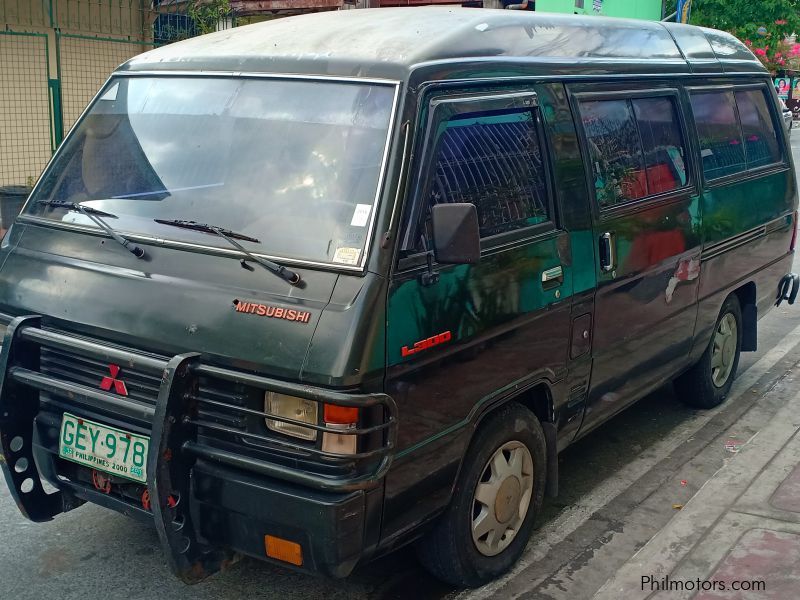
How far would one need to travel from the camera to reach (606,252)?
450 cm

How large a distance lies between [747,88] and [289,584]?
483 cm

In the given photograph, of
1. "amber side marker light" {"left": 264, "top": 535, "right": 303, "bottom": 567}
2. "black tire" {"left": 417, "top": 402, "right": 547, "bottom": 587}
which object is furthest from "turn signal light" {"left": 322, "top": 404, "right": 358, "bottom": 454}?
"black tire" {"left": 417, "top": 402, "right": 547, "bottom": 587}

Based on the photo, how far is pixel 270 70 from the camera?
3.74 metres

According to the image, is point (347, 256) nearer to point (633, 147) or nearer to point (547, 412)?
point (547, 412)

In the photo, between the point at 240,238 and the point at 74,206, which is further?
the point at 74,206

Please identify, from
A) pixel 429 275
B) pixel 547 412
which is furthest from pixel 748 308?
pixel 429 275

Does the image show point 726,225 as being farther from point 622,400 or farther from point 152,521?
point 152,521

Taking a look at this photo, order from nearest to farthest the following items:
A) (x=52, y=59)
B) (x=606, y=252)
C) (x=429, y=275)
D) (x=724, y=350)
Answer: (x=429, y=275) < (x=606, y=252) < (x=724, y=350) < (x=52, y=59)

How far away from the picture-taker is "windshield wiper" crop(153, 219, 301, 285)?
3.22 meters

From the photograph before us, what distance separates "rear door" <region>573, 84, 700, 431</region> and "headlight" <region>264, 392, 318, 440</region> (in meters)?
1.92

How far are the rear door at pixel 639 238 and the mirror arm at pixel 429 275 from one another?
1372mm

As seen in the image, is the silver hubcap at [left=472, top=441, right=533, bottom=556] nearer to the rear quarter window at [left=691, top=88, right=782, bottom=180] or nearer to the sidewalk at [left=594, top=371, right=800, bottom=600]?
the sidewalk at [left=594, top=371, right=800, bottom=600]

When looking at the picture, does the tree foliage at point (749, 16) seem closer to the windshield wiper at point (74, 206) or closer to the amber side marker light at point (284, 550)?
the windshield wiper at point (74, 206)

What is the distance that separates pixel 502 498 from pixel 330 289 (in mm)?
1389
